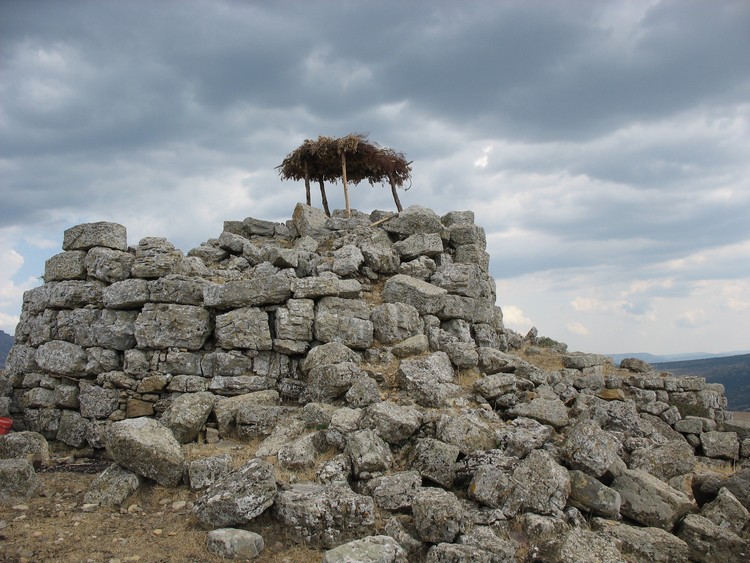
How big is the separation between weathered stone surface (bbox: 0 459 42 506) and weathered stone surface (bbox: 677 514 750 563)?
31.9ft

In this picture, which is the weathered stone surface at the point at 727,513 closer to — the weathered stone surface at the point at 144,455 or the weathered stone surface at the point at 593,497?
the weathered stone surface at the point at 593,497

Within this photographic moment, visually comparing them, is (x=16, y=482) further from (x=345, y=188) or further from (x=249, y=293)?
(x=345, y=188)

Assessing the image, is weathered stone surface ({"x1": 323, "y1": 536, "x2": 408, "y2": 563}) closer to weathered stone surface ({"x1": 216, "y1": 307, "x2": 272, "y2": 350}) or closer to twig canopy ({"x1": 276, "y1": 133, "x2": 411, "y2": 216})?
weathered stone surface ({"x1": 216, "y1": 307, "x2": 272, "y2": 350})

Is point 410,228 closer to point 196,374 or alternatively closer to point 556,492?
point 196,374

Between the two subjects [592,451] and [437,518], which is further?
[592,451]

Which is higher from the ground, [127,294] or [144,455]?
[127,294]

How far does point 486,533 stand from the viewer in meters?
6.93

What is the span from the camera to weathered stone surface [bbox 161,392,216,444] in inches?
400

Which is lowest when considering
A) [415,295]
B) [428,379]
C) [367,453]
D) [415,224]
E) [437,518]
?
[437,518]

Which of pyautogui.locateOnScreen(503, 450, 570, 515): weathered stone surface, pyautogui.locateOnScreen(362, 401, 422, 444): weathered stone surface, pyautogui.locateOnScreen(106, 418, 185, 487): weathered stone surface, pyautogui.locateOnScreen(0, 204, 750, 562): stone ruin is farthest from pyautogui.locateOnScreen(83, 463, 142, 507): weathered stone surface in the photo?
pyautogui.locateOnScreen(503, 450, 570, 515): weathered stone surface

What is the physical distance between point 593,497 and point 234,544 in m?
4.98

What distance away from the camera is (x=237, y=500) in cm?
737

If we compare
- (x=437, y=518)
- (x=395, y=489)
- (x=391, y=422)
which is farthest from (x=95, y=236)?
(x=437, y=518)

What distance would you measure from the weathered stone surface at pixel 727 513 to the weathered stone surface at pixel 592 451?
1.31 meters
